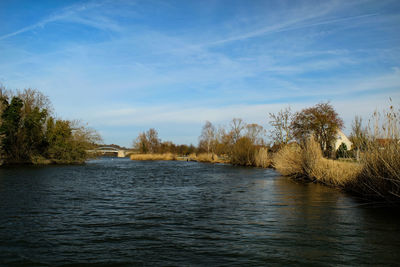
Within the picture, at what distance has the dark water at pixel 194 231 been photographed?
5.76 m

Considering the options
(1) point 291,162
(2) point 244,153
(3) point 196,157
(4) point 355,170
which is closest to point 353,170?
(4) point 355,170

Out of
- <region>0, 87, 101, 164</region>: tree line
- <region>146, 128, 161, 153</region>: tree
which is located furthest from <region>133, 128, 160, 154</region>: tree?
<region>0, 87, 101, 164</region>: tree line

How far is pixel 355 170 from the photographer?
45.5 ft

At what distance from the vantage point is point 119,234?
7359 mm

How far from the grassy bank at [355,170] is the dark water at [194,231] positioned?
0.82m

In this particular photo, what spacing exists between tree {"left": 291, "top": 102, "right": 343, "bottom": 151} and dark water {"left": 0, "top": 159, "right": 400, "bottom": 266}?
103 feet

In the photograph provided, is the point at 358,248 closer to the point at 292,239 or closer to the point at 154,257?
the point at 292,239

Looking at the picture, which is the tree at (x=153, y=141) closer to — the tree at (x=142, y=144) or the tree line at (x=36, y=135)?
the tree at (x=142, y=144)

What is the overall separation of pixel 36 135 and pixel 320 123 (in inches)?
1447

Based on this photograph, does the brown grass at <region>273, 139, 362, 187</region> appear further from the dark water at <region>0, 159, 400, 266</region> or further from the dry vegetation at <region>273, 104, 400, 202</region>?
the dark water at <region>0, 159, 400, 266</region>

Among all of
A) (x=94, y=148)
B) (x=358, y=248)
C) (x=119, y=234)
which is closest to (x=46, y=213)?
(x=119, y=234)

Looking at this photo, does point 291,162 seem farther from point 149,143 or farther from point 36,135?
point 149,143

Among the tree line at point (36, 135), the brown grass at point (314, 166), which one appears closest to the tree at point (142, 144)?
the tree line at point (36, 135)

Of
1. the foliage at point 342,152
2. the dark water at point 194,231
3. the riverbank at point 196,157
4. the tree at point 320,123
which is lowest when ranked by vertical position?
the dark water at point 194,231
